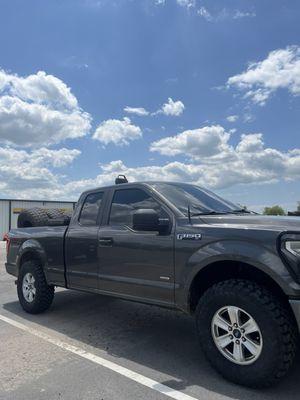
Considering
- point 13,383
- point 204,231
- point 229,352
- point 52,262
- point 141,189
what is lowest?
point 13,383

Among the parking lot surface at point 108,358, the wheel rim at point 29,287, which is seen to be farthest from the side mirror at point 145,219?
the wheel rim at point 29,287

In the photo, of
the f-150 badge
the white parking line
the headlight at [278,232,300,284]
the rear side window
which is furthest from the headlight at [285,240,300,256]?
the rear side window

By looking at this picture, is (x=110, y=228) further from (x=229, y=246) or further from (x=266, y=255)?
(x=266, y=255)

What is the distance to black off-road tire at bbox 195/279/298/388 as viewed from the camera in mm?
3590

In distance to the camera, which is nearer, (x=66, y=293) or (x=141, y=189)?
(x=141, y=189)

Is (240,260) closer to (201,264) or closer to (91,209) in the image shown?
(201,264)

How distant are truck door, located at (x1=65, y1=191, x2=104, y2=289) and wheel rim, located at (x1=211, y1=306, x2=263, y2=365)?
203cm

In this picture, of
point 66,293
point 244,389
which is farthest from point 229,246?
point 66,293

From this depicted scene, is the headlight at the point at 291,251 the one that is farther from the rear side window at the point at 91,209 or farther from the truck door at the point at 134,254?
the rear side window at the point at 91,209

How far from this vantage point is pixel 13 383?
404 cm

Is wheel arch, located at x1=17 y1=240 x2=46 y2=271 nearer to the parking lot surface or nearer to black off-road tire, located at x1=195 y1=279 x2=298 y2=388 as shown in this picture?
the parking lot surface

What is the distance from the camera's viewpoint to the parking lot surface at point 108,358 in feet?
12.4

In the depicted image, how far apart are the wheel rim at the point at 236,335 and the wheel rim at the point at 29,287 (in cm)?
366

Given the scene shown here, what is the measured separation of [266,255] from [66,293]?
5505 mm
